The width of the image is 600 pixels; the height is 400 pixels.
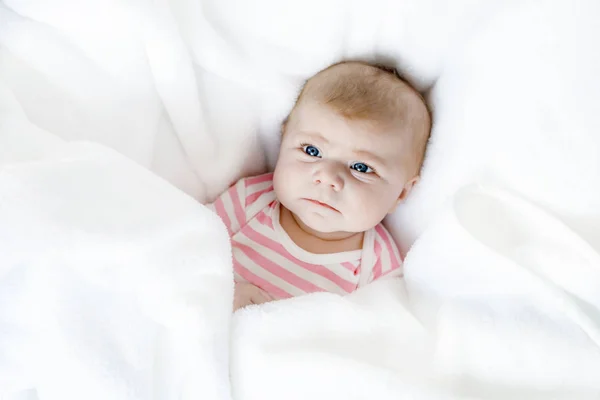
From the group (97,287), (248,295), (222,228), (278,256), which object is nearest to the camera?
(97,287)

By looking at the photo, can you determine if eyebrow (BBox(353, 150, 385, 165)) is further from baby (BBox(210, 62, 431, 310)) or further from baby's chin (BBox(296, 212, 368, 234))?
baby's chin (BBox(296, 212, 368, 234))

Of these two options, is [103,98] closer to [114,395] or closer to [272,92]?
[272,92]

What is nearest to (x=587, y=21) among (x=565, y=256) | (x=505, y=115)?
(x=505, y=115)

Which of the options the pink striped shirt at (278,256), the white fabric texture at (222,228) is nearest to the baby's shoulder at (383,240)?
the pink striped shirt at (278,256)

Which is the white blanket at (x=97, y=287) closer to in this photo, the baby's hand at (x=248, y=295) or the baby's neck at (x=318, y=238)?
the baby's hand at (x=248, y=295)

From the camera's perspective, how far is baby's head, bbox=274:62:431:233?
0.99m

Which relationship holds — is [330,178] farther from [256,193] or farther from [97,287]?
[97,287]

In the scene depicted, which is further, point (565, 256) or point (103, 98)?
point (103, 98)

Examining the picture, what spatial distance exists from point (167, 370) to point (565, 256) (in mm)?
532

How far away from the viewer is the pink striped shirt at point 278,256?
3.48 ft

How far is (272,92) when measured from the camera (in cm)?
102

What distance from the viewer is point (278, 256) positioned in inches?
42.8

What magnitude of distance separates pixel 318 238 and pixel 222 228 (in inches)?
12.8

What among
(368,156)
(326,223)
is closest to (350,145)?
(368,156)
